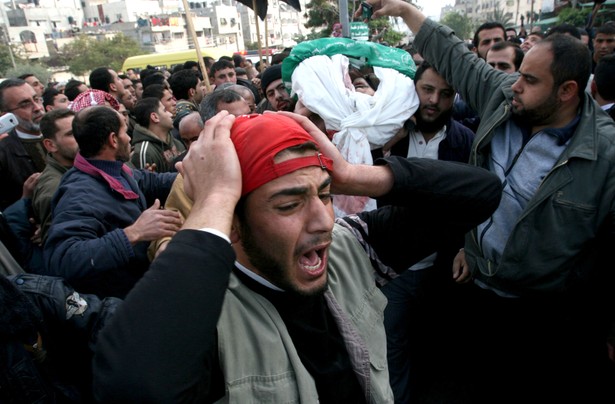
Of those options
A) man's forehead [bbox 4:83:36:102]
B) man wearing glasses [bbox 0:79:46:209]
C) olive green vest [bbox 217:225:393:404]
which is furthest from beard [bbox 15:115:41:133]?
olive green vest [bbox 217:225:393:404]

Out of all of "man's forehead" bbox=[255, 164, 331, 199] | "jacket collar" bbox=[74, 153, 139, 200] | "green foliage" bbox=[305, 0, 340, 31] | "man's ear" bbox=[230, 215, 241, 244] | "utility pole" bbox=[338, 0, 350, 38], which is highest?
"green foliage" bbox=[305, 0, 340, 31]

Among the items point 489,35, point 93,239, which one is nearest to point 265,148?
point 93,239

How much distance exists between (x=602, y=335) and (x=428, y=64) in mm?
2115

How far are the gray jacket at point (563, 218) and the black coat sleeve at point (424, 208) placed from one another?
0.63m

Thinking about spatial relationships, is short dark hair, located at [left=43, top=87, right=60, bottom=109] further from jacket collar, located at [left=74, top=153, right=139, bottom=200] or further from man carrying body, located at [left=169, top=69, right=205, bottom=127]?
jacket collar, located at [left=74, top=153, right=139, bottom=200]

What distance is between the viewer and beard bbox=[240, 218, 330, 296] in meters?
1.35

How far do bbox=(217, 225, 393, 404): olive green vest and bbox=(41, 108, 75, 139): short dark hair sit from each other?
2711 mm

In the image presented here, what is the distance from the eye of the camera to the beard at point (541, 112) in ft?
7.38

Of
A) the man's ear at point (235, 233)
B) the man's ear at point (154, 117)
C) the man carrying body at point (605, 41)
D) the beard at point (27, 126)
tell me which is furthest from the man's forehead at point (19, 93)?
the man carrying body at point (605, 41)

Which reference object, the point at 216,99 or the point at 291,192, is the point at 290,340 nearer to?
the point at 291,192

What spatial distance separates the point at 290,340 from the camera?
1.30 metres

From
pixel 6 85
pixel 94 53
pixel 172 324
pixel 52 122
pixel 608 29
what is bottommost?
pixel 172 324

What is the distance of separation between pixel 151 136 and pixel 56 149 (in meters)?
1.10

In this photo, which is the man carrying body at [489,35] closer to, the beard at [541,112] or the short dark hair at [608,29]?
the short dark hair at [608,29]
